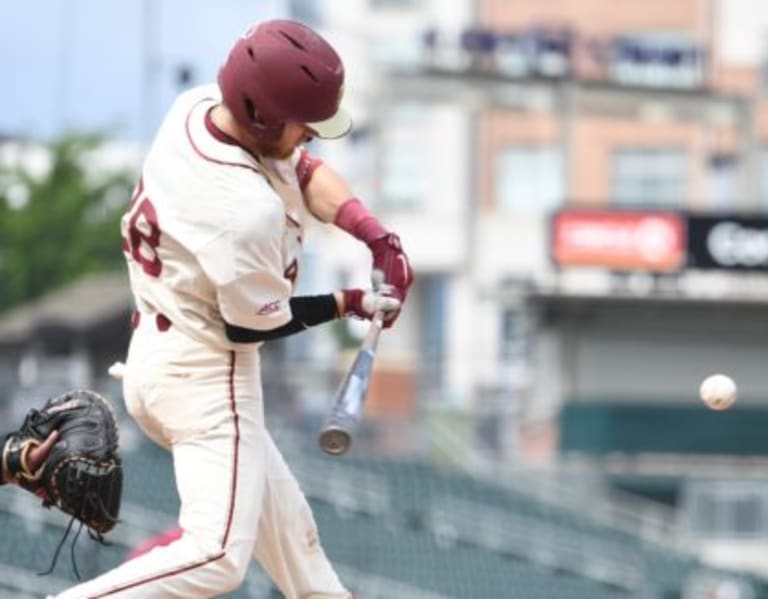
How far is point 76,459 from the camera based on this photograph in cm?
541

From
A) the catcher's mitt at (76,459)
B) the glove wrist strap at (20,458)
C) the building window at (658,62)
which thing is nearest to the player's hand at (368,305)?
the catcher's mitt at (76,459)

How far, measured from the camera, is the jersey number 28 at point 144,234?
5.46 meters

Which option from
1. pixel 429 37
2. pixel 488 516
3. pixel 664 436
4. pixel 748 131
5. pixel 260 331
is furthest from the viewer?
pixel 429 37

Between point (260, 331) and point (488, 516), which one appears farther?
point (488, 516)

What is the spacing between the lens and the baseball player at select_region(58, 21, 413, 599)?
17.5 feet

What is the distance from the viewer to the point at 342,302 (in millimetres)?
5699

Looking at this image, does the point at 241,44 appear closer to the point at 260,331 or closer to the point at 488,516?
the point at 260,331

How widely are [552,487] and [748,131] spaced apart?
937cm

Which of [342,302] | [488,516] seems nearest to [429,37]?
[488,516]

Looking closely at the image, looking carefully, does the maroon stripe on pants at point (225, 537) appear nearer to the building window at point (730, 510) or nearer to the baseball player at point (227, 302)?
the baseball player at point (227, 302)

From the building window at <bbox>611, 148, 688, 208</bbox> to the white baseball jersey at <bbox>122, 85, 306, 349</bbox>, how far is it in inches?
1299

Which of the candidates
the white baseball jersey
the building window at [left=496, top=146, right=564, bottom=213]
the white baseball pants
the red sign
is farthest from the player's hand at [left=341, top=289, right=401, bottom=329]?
the building window at [left=496, top=146, right=564, bottom=213]

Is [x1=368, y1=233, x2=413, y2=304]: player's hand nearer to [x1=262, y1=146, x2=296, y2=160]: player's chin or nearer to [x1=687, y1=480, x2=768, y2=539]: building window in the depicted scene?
[x1=262, y1=146, x2=296, y2=160]: player's chin

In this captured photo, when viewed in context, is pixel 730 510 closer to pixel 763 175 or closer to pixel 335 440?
pixel 335 440
